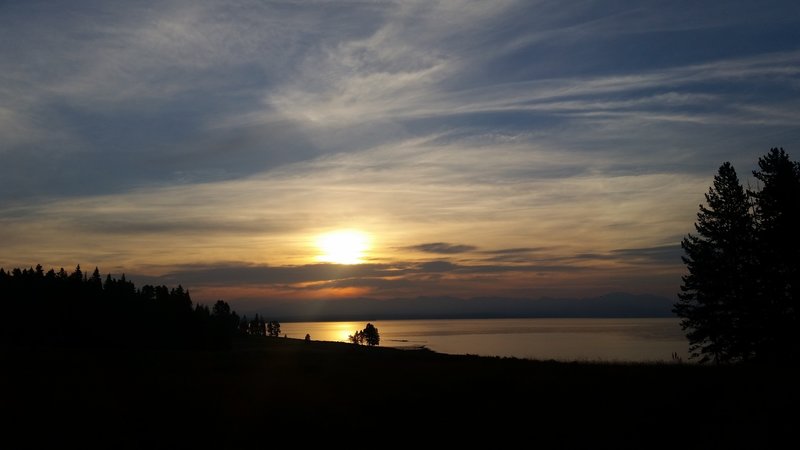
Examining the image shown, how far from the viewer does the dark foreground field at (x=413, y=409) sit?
11.6 meters

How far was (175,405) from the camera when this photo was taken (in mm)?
15016

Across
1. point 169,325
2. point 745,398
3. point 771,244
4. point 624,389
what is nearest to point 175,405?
point 624,389

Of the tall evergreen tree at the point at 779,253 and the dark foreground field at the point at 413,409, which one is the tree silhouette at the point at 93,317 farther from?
the tall evergreen tree at the point at 779,253

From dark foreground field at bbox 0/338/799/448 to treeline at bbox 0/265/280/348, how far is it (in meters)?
52.6

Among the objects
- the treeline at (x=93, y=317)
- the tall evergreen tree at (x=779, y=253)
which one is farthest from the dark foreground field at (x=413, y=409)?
the treeline at (x=93, y=317)

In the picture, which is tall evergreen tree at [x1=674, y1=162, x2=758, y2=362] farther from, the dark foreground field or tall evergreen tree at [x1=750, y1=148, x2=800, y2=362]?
the dark foreground field

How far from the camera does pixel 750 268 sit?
35500mm

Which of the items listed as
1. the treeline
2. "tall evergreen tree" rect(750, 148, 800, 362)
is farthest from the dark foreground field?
the treeline

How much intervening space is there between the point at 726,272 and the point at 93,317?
2717 inches

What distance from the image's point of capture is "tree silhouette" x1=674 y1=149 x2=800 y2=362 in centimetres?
3334

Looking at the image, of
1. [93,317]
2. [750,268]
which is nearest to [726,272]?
[750,268]

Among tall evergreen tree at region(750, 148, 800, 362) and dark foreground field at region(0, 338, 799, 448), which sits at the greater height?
tall evergreen tree at region(750, 148, 800, 362)

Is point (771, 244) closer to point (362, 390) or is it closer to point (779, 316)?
point (779, 316)

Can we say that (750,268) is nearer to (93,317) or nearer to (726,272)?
(726,272)
